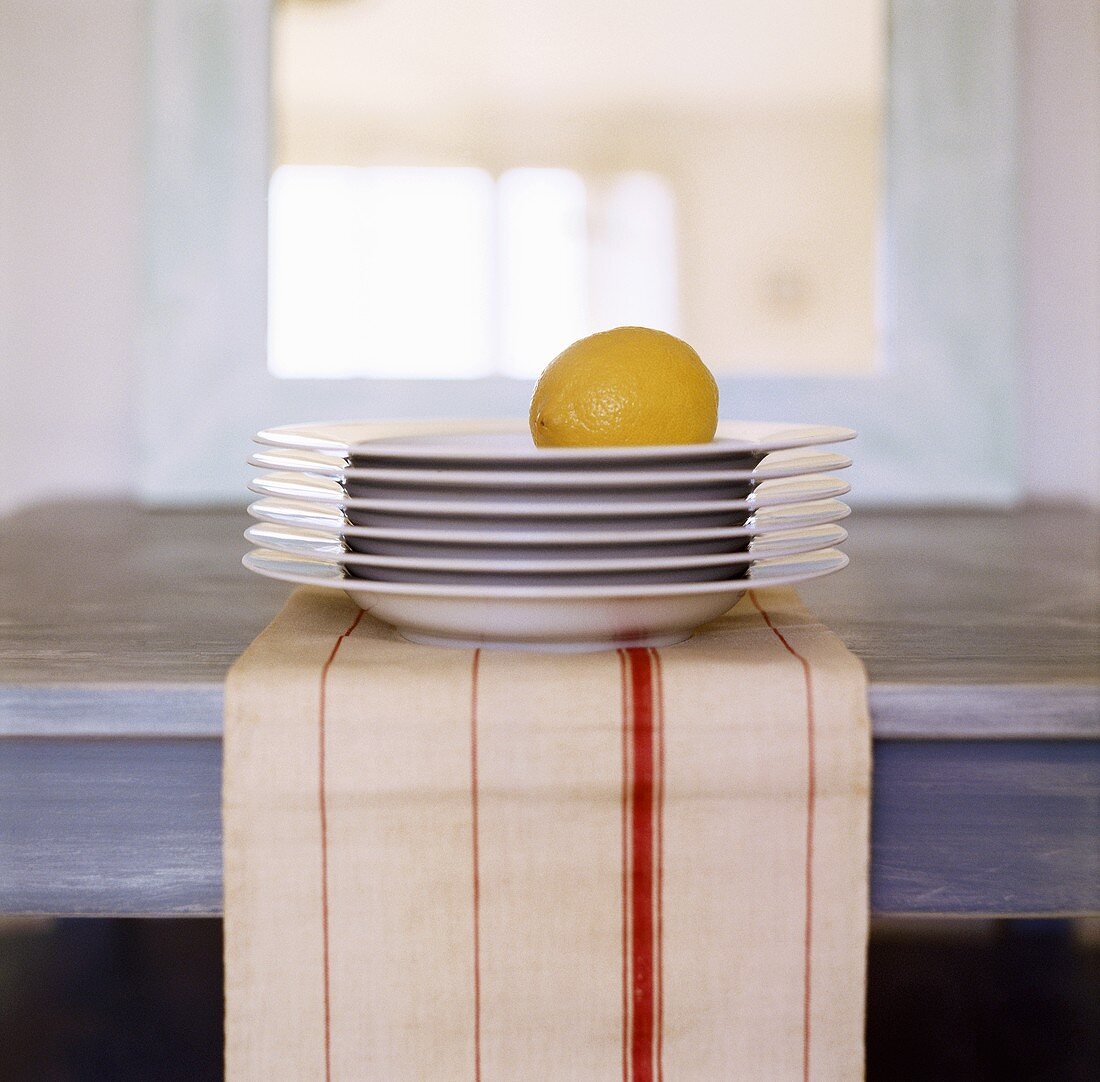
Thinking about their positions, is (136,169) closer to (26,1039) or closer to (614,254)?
(614,254)

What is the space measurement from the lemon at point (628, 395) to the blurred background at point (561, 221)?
742 millimetres

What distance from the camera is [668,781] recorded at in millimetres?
527

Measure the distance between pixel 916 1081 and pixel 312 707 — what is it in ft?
2.96

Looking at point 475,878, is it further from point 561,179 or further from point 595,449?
point 561,179

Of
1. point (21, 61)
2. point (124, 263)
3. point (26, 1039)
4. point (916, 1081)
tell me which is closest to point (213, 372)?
point (124, 263)

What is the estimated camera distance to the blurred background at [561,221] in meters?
1.33

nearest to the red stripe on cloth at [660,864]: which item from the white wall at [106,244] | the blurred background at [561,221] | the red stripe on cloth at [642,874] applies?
the red stripe on cloth at [642,874]

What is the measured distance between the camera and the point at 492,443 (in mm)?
724

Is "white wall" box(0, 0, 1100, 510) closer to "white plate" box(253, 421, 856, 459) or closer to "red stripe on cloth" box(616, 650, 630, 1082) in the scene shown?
"white plate" box(253, 421, 856, 459)

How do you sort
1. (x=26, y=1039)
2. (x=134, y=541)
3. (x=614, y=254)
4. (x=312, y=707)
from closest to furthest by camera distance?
(x=312, y=707) → (x=134, y=541) → (x=26, y=1039) → (x=614, y=254)

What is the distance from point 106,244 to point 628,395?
1024mm

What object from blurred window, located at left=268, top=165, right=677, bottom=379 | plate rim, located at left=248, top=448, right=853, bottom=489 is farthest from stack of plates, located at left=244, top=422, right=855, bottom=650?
blurred window, located at left=268, top=165, right=677, bottom=379

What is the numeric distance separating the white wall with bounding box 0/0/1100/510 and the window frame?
0.09 m

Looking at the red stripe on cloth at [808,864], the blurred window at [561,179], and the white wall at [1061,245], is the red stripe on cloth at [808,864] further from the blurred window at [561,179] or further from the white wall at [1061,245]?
the white wall at [1061,245]
